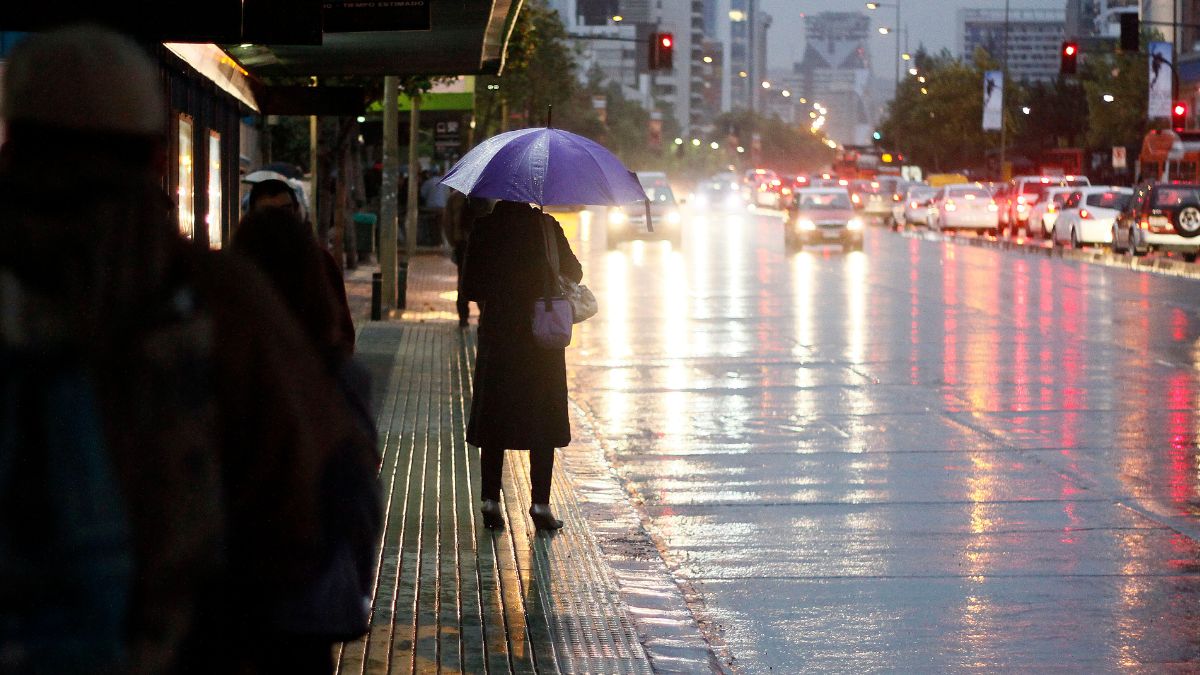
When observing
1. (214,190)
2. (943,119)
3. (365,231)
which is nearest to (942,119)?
(943,119)

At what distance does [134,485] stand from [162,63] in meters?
8.93

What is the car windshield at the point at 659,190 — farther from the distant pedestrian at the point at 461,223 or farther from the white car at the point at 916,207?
the distant pedestrian at the point at 461,223

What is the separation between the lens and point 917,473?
424 inches

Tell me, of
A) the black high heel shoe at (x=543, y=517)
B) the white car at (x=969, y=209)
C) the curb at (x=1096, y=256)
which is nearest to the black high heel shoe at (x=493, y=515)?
the black high heel shoe at (x=543, y=517)

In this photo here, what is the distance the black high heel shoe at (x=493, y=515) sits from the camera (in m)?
8.69

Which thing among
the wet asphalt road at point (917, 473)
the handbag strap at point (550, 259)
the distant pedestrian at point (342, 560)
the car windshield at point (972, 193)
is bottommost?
the wet asphalt road at point (917, 473)

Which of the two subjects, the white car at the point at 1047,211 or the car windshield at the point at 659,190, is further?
the white car at the point at 1047,211

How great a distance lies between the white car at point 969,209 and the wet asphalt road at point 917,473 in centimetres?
3147

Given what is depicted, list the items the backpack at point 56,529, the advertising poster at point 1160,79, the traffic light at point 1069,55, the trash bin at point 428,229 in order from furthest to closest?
the advertising poster at point 1160,79
the traffic light at point 1069,55
the trash bin at point 428,229
the backpack at point 56,529

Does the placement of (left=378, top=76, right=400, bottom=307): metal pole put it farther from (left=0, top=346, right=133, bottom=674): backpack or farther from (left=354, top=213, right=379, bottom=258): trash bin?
(left=0, top=346, right=133, bottom=674): backpack

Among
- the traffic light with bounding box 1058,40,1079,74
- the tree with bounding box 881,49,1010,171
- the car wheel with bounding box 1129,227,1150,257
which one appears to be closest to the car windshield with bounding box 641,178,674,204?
the car wheel with bounding box 1129,227,1150,257

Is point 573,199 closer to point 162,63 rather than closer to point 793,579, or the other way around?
point 793,579

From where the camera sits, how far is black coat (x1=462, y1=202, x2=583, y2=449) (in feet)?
28.1

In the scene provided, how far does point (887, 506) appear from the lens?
31.7 ft
